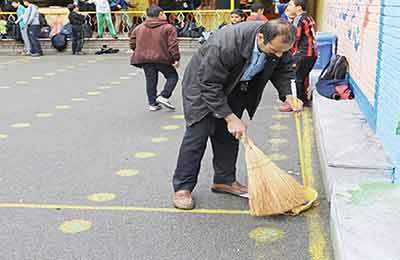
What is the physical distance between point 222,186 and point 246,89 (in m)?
0.82

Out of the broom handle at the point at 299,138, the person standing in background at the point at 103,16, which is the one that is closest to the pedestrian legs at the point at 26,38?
the person standing in background at the point at 103,16

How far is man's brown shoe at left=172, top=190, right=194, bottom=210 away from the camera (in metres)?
3.94

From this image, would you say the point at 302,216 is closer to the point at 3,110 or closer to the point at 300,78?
the point at 300,78

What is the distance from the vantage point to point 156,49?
702 centimetres

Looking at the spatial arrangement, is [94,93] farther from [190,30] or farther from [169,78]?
[190,30]

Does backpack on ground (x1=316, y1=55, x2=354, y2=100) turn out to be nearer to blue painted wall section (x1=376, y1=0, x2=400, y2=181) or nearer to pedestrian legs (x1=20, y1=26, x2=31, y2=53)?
blue painted wall section (x1=376, y1=0, x2=400, y2=181)

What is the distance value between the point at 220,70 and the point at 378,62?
2.07 metres

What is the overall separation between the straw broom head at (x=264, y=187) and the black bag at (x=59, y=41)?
1262cm

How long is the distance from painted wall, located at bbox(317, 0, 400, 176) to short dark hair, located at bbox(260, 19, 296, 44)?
2.84 ft

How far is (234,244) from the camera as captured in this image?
3.40 m

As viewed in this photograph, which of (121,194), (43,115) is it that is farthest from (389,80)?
(43,115)

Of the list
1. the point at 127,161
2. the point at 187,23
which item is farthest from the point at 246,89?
the point at 187,23

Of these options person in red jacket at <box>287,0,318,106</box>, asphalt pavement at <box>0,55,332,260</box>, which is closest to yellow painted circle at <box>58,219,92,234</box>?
asphalt pavement at <box>0,55,332,260</box>

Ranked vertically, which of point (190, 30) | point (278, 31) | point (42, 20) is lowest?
point (190, 30)
